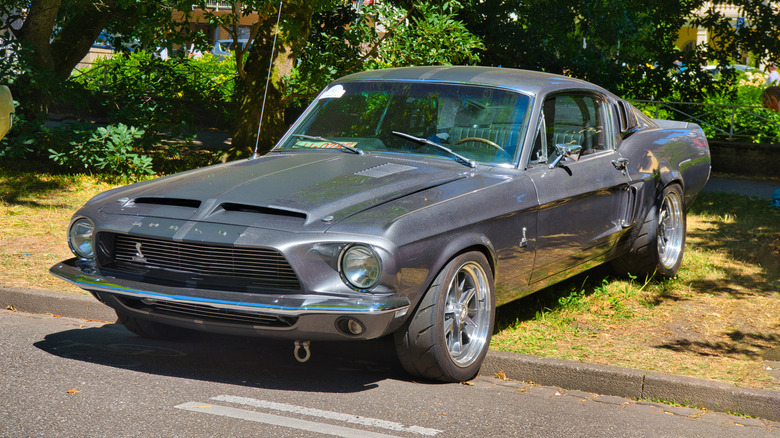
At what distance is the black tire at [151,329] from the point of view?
5.40m

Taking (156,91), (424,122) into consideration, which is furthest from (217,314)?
(156,91)

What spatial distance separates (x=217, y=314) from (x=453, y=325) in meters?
1.29

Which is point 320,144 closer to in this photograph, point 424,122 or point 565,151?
point 424,122

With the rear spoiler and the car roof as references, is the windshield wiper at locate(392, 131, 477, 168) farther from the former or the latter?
the rear spoiler

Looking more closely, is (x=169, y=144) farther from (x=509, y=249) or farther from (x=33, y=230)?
(x=509, y=249)

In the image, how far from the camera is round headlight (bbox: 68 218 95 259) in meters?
4.88

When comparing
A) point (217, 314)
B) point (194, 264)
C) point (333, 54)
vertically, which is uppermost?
point (333, 54)

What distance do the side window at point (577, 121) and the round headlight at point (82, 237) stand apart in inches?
113

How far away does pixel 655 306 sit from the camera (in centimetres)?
654

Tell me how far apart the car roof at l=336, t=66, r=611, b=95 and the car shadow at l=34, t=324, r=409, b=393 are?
1.83 m

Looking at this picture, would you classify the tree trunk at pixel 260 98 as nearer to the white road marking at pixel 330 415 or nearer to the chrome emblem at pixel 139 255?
the chrome emblem at pixel 139 255

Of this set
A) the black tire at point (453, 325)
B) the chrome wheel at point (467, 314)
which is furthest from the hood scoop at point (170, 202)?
the chrome wheel at point (467, 314)

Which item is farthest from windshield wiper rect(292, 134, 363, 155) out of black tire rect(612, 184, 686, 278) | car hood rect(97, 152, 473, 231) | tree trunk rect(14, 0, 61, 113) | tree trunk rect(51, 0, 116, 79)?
tree trunk rect(51, 0, 116, 79)

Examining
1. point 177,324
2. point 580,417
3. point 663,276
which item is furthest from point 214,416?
point 663,276
